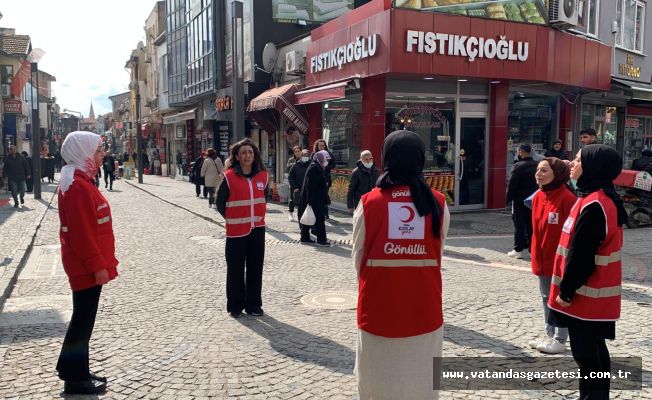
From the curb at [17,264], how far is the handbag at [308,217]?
178 inches

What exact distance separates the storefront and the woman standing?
6552 millimetres

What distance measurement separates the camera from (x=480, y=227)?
38.8 ft

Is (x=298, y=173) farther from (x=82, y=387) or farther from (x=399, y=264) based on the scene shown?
(x=399, y=264)

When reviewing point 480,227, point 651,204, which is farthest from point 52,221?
point 651,204

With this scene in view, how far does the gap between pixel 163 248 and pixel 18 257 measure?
2303 mm

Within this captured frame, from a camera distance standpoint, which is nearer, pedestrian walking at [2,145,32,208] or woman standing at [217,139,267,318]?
woman standing at [217,139,267,318]

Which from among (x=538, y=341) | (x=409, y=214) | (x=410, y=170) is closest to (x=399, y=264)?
(x=409, y=214)

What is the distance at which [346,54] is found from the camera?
13352 millimetres

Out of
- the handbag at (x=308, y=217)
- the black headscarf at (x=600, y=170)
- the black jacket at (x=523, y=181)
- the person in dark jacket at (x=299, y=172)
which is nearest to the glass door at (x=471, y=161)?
the person in dark jacket at (x=299, y=172)

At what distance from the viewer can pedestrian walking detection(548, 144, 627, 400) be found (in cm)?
342

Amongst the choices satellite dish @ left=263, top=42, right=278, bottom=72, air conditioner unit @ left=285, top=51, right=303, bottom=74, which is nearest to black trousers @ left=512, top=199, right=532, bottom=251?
air conditioner unit @ left=285, top=51, right=303, bottom=74

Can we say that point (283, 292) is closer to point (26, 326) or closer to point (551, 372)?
point (26, 326)

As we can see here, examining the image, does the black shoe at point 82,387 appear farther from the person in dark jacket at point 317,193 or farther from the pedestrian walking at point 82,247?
the person in dark jacket at point 317,193

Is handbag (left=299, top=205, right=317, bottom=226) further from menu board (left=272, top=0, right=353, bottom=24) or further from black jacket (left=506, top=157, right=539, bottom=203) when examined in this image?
menu board (left=272, top=0, right=353, bottom=24)
